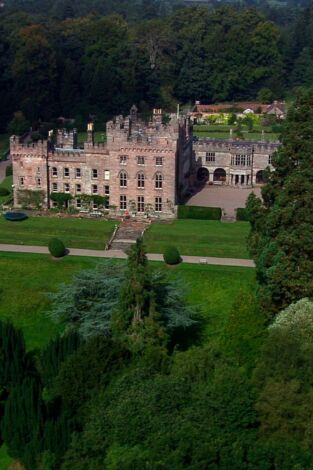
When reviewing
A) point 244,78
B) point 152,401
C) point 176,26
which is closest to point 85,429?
point 152,401

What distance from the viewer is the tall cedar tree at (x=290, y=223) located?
3906 cm

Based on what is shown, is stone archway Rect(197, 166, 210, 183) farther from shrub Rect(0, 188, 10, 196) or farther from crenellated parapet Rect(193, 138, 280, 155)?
shrub Rect(0, 188, 10, 196)

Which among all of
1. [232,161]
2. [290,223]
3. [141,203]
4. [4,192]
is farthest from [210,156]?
[290,223]

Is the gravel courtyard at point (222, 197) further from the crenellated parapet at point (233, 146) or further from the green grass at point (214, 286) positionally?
the green grass at point (214, 286)

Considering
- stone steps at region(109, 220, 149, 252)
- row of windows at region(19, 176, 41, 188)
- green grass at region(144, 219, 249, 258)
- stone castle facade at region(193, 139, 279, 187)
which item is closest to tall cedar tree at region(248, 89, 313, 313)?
green grass at region(144, 219, 249, 258)

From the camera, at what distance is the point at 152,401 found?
2858 cm

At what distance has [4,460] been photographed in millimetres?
33844

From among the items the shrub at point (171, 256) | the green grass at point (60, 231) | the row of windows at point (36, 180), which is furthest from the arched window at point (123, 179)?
the shrub at point (171, 256)

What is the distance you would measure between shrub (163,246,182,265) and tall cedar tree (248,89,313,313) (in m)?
10.2

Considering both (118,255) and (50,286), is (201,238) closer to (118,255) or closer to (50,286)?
(118,255)

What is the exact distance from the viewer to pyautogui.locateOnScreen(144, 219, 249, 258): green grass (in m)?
55.5

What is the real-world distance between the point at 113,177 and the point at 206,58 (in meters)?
66.1

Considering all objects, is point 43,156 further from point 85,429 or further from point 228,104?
point 228,104

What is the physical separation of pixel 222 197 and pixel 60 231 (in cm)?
1677
